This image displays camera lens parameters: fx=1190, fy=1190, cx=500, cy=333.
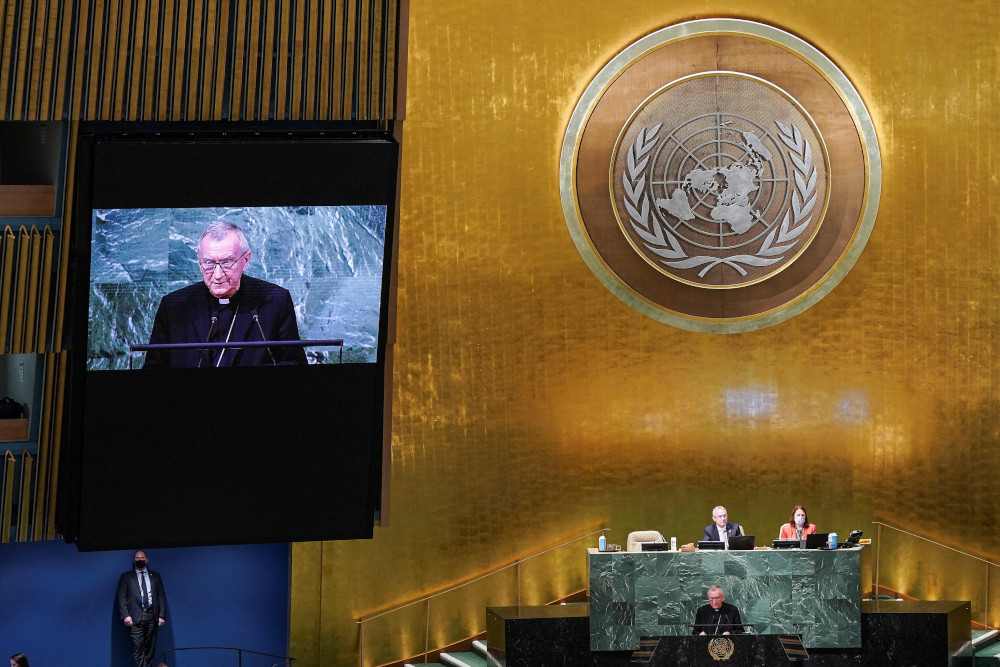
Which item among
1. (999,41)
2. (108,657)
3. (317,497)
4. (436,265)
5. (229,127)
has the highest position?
(999,41)

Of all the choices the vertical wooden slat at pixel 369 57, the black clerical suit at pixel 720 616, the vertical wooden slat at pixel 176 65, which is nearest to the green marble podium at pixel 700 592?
the black clerical suit at pixel 720 616

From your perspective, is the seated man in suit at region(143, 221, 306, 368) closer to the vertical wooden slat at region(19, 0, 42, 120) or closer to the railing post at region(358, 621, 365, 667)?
the vertical wooden slat at region(19, 0, 42, 120)

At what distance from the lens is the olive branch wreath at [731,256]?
1053cm

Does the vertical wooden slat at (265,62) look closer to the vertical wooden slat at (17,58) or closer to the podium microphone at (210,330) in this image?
the podium microphone at (210,330)

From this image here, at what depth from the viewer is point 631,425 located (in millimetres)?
10602

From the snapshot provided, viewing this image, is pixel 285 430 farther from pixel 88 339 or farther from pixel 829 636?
pixel 829 636

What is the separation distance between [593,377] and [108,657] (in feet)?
15.6

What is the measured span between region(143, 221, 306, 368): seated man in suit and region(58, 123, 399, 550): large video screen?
1 cm

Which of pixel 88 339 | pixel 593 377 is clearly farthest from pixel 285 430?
pixel 593 377

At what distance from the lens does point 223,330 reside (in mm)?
8641

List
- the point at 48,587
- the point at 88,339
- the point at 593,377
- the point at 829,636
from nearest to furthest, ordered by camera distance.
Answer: the point at 88,339
the point at 829,636
the point at 48,587
the point at 593,377

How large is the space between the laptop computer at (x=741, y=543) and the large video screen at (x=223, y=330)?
288 cm

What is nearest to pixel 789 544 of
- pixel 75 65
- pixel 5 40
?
pixel 75 65

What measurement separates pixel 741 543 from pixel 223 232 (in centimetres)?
450
